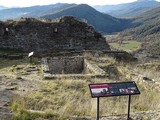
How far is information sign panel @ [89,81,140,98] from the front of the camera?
9.84 metres

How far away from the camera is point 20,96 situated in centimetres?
1243

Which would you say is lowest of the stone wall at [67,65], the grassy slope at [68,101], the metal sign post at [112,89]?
the stone wall at [67,65]

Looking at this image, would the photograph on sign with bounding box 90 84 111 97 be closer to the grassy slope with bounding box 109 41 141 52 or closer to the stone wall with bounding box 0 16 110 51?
the stone wall with bounding box 0 16 110 51

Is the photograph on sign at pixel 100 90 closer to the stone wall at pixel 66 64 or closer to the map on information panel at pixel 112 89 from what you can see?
the map on information panel at pixel 112 89

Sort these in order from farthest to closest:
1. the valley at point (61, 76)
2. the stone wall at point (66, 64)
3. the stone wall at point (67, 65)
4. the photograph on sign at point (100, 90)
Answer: the stone wall at point (66, 64), the stone wall at point (67, 65), the valley at point (61, 76), the photograph on sign at point (100, 90)

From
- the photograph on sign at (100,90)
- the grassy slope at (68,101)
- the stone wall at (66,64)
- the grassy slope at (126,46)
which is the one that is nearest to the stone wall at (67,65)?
the stone wall at (66,64)

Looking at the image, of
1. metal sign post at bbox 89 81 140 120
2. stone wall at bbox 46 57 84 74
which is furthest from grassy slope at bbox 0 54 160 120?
stone wall at bbox 46 57 84 74

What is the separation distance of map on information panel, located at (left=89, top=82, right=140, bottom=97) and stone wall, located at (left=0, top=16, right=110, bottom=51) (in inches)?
702

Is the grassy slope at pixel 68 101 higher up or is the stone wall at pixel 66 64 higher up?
the grassy slope at pixel 68 101

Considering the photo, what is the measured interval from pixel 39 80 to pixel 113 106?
5469 millimetres

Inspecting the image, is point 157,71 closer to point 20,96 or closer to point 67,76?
point 67,76

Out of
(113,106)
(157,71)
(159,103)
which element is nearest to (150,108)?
(159,103)

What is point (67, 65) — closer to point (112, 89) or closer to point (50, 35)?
point (50, 35)

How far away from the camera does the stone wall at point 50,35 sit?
27484mm
